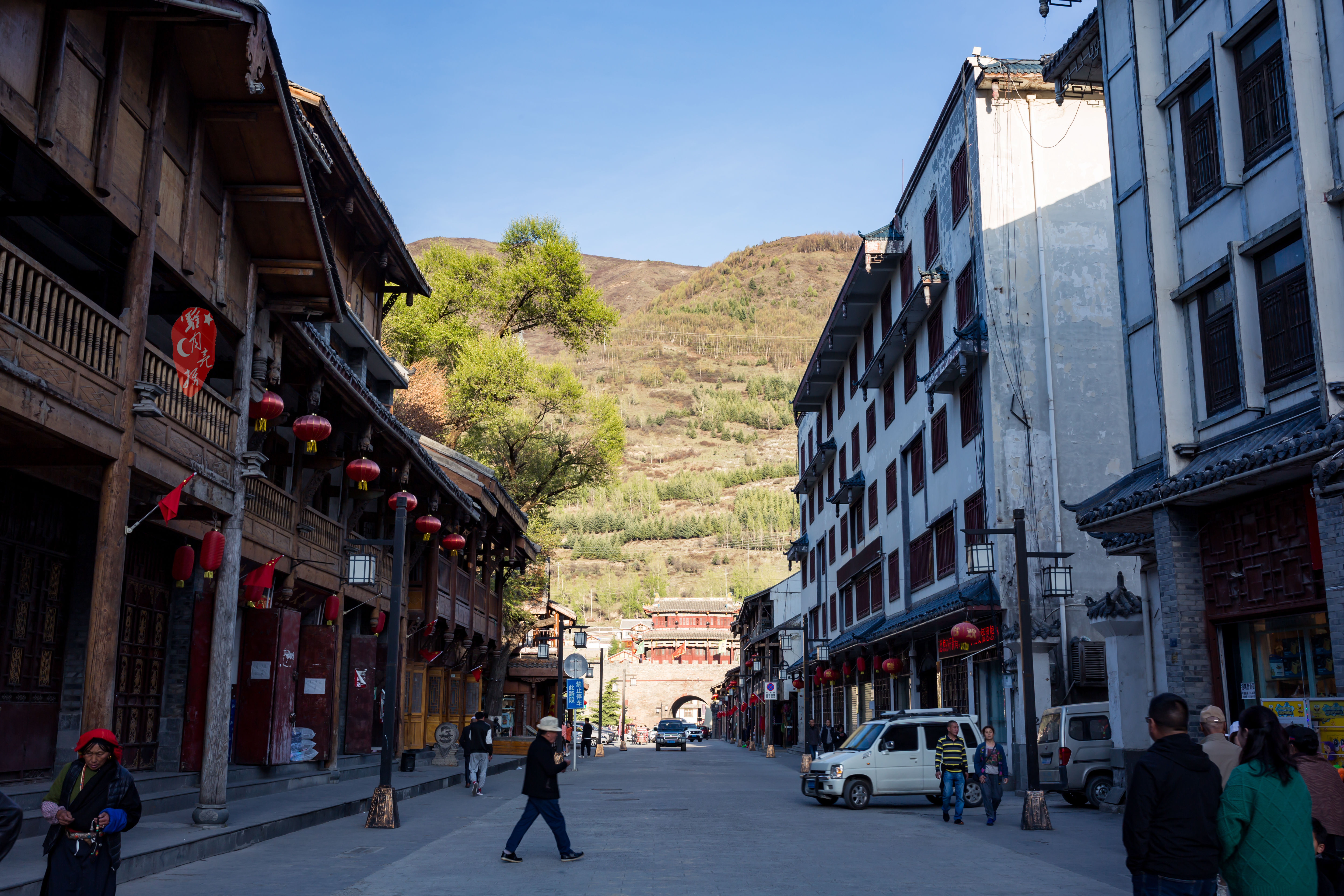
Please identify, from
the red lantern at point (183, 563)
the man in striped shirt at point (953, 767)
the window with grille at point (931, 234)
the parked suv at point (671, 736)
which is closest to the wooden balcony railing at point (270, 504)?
the red lantern at point (183, 563)

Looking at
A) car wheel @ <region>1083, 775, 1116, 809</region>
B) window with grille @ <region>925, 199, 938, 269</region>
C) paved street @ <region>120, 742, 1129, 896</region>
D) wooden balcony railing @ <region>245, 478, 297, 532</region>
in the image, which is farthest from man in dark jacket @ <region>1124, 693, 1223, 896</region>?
window with grille @ <region>925, 199, 938, 269</region>

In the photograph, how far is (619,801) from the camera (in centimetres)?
2220

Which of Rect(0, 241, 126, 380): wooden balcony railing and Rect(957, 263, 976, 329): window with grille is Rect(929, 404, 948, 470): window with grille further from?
Rect(0, 241, 126, 380): wooden balcony railing

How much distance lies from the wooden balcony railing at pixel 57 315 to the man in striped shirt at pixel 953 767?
44.4 feet

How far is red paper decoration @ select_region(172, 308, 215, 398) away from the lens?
13.0 metres

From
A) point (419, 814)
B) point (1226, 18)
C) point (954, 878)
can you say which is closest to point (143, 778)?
point (419, 814)

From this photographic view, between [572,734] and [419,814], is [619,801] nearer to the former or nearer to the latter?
[419,814]

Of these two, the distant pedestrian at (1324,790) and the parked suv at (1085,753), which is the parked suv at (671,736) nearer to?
the parked suv at (1085,753)

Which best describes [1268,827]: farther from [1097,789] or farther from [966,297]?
[966,297]

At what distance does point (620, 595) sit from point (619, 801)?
444ft

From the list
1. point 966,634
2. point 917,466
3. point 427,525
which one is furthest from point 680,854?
point 917,466

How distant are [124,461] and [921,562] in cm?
2564

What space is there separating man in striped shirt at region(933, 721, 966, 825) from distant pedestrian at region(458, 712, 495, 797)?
31.4ft

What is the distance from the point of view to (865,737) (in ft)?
71.7
